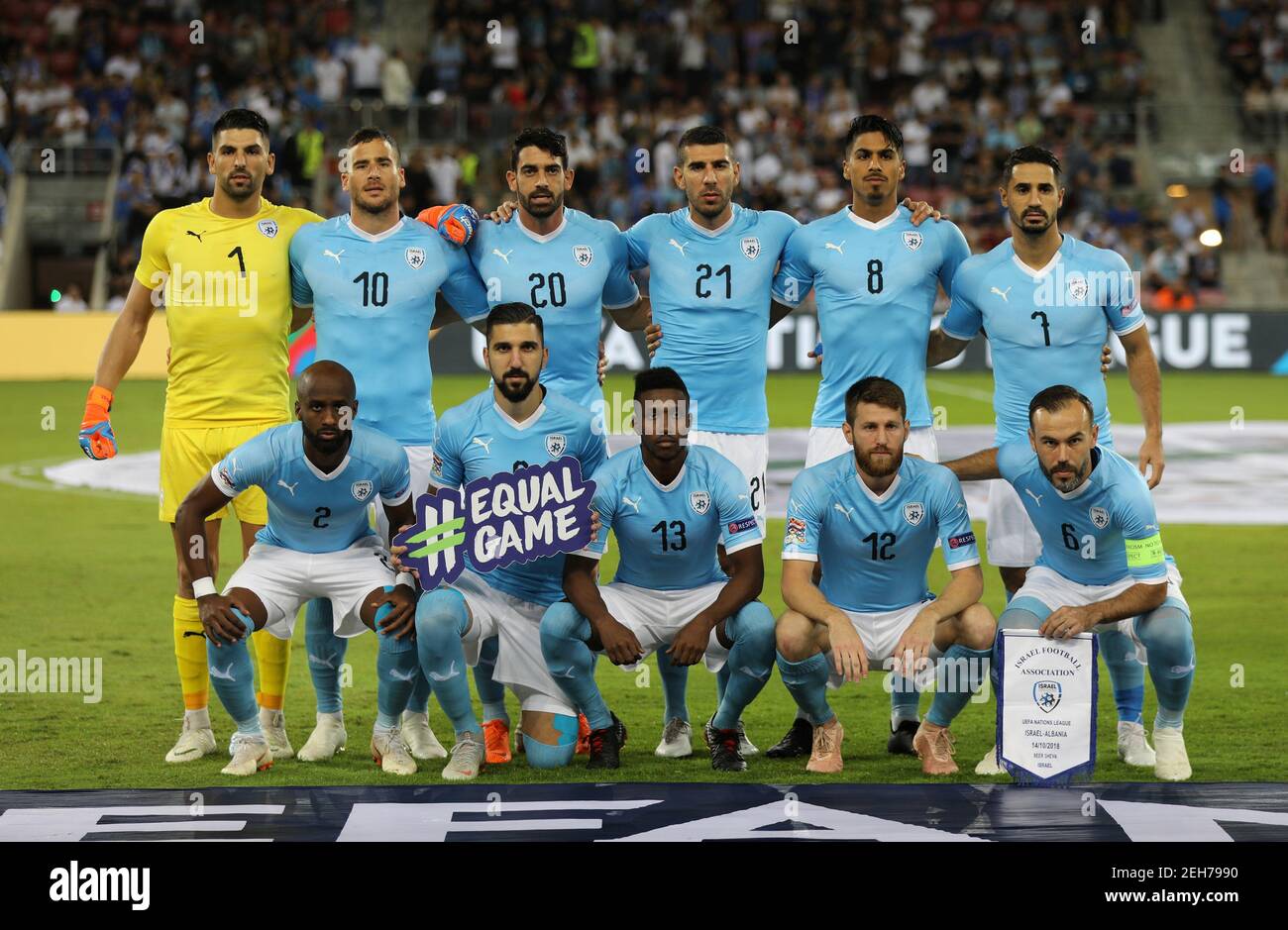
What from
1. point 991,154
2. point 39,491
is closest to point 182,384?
point 39,491

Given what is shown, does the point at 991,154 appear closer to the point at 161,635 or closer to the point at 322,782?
the point at 161,635

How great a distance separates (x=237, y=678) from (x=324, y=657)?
0.52 metres

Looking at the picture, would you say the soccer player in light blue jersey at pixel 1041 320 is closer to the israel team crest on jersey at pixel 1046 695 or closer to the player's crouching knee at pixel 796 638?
the israel team crest on jersey at pixel 1046 695

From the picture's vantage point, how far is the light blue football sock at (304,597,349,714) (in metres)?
6.86

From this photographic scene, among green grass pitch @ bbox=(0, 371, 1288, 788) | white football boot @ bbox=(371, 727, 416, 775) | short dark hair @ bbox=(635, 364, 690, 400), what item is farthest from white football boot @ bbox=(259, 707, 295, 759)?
short dark hair @ bbox=(635, 364, 690, 400)

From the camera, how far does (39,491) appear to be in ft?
45.5

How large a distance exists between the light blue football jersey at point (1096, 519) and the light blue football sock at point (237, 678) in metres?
3.00

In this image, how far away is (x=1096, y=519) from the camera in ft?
21.2

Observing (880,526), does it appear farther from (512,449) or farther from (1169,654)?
(512,449)

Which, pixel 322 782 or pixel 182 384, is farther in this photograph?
pixel 182 384

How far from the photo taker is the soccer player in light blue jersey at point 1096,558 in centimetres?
628

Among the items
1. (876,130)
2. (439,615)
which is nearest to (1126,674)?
(876,130)

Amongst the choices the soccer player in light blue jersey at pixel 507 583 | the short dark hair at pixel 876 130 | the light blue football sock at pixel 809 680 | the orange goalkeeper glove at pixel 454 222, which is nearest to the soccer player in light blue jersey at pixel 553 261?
the orange goalkeeper glove at pixel 454 222
